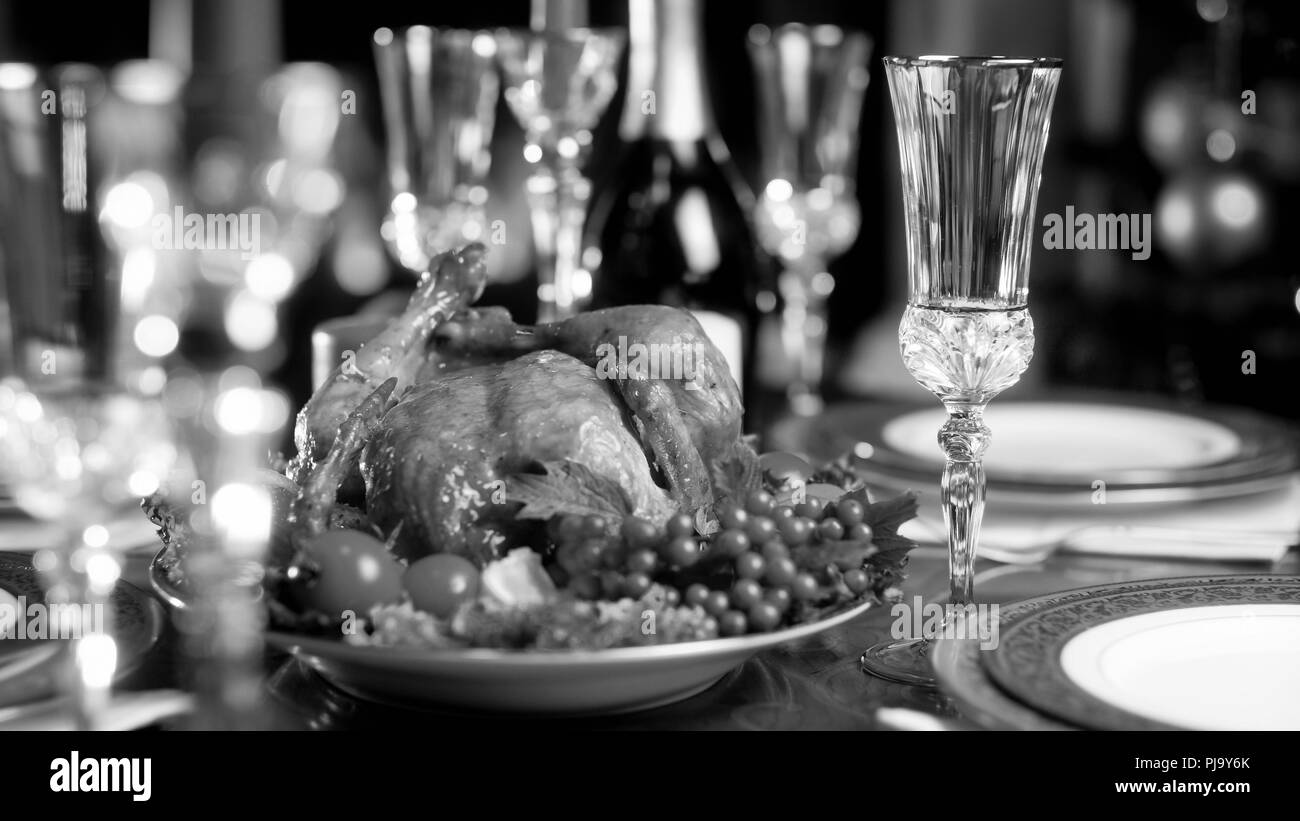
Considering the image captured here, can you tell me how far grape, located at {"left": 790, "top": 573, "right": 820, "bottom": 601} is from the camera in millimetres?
986

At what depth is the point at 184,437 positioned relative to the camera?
1.25 m

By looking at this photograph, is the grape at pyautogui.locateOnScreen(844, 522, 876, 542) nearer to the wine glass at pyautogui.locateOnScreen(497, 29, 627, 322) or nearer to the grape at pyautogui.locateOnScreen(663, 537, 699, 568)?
the grape at pyautogui.locateOnScreen(663, 537, 699, 568)

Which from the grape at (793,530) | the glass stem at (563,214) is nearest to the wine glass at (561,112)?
the glass stem at (563,214)

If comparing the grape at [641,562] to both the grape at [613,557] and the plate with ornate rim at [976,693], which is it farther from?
the plate with ornate rim at [976,693]

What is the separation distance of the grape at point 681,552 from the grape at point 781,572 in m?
0.05

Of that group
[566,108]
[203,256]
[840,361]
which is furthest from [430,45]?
[840,361]

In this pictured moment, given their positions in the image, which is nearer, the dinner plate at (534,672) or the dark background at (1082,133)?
the dinner plate at (534,672)

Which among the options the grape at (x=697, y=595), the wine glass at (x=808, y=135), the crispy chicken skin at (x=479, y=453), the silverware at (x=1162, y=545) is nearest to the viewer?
the grape at (x=697, y=595)

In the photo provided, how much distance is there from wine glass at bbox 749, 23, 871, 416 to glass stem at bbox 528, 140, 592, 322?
380mm

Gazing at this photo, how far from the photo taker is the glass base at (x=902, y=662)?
3.31ft

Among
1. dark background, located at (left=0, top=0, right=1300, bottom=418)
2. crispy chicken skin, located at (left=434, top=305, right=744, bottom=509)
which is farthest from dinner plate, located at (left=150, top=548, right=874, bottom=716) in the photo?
dark background, located at (left=0, top=0, right=1300, bottom=418)

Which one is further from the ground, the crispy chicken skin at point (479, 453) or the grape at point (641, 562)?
the crispy chicken skin at point (479, 453)

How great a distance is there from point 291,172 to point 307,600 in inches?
32.4
